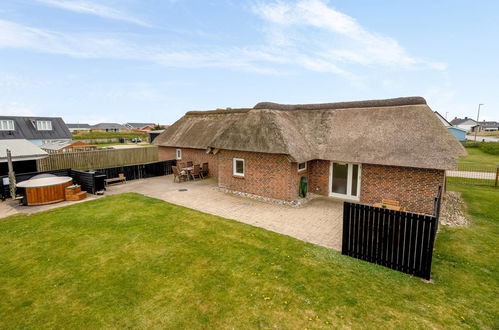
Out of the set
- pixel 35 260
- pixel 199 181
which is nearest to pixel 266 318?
pixel 35 260

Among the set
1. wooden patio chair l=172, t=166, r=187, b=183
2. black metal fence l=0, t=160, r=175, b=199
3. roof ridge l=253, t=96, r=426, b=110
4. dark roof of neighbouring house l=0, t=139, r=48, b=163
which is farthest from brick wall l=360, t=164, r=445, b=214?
dark roof of neighbouring house l=0, t=139, r=48, b=163

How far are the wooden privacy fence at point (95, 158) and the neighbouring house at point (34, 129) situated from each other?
22.4 metres

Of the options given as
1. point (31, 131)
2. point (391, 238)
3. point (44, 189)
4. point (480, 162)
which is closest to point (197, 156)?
point (44, 189)

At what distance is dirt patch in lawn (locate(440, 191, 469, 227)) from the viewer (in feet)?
35.9

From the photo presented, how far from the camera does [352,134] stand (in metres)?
13.5

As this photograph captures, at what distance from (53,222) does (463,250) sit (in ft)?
52.2

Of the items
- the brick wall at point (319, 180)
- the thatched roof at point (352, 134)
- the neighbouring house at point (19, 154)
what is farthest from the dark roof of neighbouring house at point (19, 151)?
the brick wall at point (319, 180)

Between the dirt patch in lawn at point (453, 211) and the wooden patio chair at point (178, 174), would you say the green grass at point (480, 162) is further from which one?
the wooden patio chair at point (178, 174)

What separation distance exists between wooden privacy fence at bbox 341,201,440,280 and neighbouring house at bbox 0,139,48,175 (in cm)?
1932

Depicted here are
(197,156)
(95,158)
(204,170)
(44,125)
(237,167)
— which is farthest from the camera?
(44,125)

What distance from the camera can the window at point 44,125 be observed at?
4128cm

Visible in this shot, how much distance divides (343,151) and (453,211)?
6.13 metres

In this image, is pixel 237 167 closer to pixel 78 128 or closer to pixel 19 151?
pixel 19 151

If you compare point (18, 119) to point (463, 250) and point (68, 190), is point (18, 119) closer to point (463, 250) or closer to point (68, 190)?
point (68, 190)
